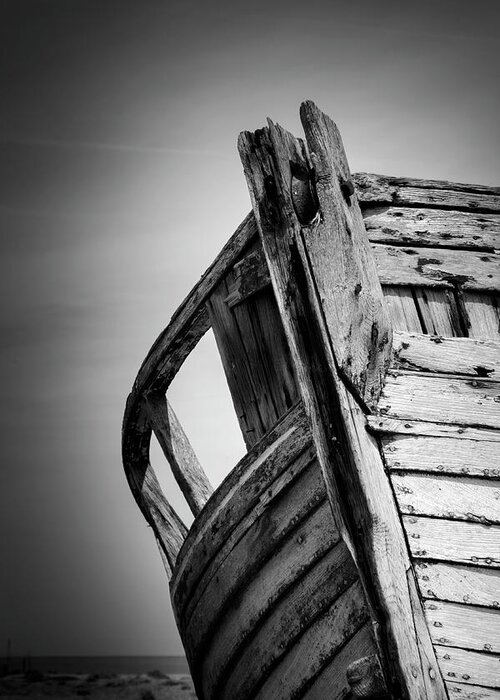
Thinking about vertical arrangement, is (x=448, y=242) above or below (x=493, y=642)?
above

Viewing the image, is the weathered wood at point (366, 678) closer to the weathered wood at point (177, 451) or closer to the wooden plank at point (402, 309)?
the wooden plank at point (402, 309)

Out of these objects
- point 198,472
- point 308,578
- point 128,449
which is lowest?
point 308,578

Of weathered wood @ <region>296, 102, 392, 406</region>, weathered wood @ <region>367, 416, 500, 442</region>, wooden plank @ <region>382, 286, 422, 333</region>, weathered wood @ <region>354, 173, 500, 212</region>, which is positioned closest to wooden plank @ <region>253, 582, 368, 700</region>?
weathered wood @ <region>367, 416, 500, 442</region>

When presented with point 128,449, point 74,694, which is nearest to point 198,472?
point 128,449

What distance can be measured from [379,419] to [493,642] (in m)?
0.82

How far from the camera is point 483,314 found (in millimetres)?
2713

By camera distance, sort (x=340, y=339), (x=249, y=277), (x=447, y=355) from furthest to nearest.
A: (x=249, y=277)
(x=447, y=355)
(x=340, y=339)

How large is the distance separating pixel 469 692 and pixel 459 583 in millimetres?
345

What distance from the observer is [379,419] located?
7.68ft

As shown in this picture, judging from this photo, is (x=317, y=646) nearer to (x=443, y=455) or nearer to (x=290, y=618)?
(x=290, y=618)

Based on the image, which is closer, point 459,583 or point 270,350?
point 459,583

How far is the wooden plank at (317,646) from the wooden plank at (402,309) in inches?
40.6

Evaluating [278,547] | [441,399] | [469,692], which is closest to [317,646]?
[278,547]

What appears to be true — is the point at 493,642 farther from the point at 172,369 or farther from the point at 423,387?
the point at 172,369
